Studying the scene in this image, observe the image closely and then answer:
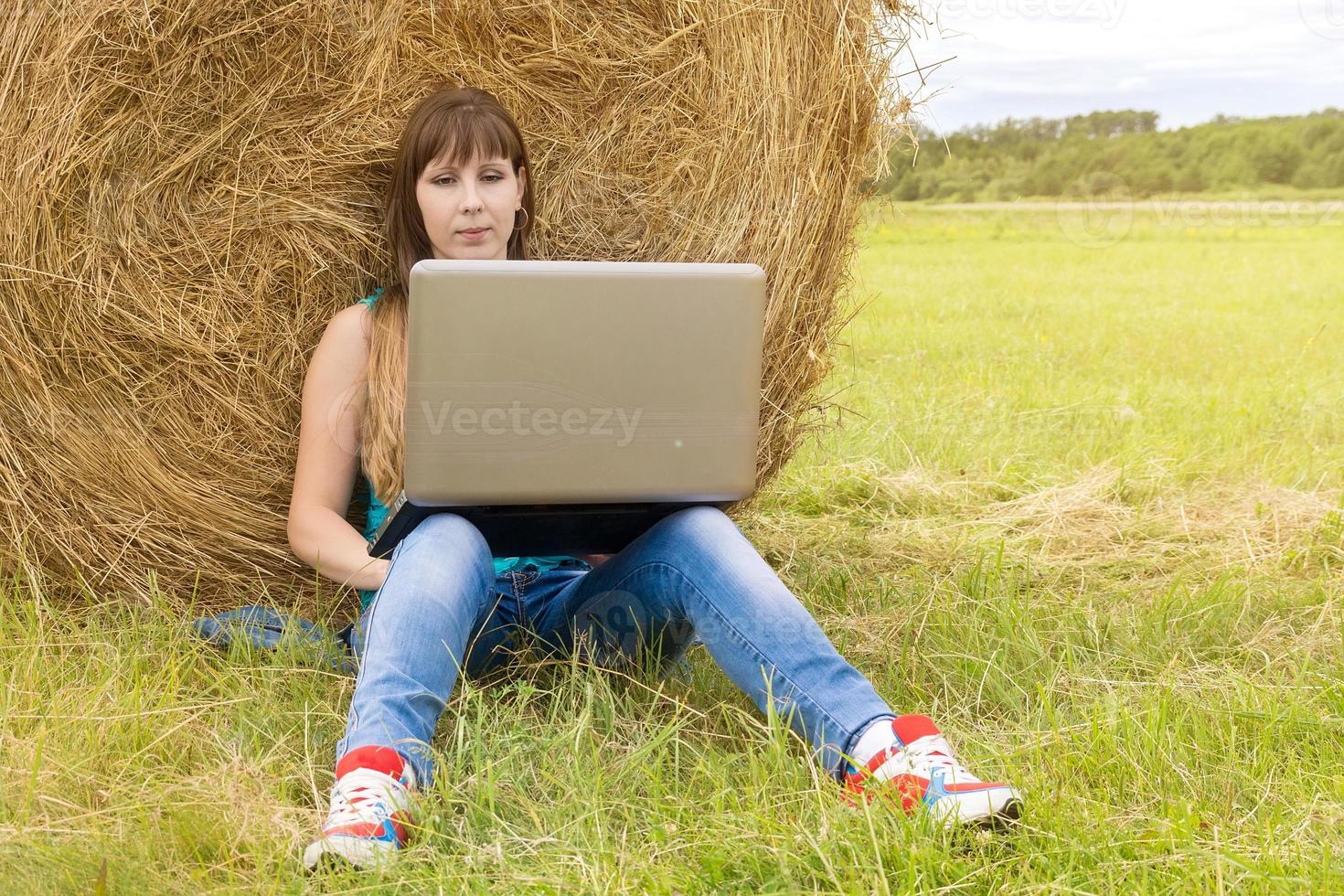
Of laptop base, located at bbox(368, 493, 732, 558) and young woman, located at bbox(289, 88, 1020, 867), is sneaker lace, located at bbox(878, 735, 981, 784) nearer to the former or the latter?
young woman, located at bbox(289, 88, 1020, 867)

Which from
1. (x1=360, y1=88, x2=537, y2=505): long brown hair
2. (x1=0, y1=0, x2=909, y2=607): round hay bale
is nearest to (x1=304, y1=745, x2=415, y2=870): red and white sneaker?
(x1=360, y1=88, x2=537, y2=505): long brown hair

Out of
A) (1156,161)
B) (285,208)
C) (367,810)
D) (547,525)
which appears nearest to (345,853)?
(367,810)

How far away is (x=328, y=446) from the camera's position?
191 cm

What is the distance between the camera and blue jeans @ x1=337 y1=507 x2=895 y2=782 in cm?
150

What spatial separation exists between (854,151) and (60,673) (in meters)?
1.51

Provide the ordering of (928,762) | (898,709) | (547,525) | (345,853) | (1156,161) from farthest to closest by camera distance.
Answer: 1. (1156,161)
2. (898,709)
3. (547,525)
4. (928,762)
5. (345,853)

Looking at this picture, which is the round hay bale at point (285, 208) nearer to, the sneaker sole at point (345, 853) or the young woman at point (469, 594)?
the young woman at point (469, 594)

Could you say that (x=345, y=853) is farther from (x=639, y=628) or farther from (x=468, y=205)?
(x=468, y=205)

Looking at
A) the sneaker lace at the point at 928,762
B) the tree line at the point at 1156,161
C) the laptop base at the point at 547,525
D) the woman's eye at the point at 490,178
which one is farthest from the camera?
the tree line at the point at 1156,161

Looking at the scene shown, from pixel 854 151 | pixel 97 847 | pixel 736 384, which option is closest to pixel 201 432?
pixel 97 847

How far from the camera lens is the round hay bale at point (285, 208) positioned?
199 centimetres

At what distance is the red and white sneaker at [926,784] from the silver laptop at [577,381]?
39 cm

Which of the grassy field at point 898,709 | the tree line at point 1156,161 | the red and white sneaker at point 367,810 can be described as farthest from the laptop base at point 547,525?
the tree line at point 1156,161

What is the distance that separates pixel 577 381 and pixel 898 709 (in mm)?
733
